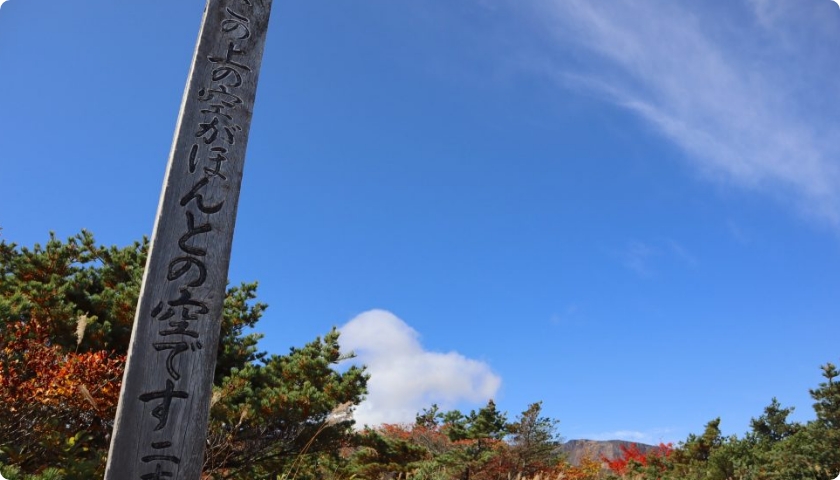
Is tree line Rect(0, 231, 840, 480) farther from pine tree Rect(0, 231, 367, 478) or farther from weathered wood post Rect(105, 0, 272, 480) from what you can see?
weathered wood post Rect(105, 0, 272, 480)

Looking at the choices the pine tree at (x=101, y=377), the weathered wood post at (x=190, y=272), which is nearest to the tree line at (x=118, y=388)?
the pine tree at (x=101, y=377)

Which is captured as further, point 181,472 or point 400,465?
point 400,465

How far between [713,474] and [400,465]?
8.63 m

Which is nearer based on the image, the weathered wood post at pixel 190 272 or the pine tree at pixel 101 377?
the weathered wood post at pixel 190 272

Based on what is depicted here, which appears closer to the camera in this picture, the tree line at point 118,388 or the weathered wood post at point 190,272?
the weathered wood post at point 190,272

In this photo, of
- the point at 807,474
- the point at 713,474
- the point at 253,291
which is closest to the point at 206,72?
the point at 253,291

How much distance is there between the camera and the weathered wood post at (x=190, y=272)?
2.21 m

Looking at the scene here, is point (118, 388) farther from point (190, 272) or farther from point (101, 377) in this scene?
point (190, 272)

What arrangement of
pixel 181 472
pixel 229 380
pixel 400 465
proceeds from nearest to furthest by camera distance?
pixel 181 472, pixel 229 380, pixel 400 465

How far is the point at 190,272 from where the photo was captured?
2.41 m

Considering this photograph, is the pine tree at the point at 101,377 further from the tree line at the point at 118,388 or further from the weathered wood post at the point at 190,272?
the weathered wood post at the point at 190,272

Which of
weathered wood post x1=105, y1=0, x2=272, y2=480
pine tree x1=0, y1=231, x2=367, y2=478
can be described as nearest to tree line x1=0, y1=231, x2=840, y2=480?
pine tree x1=0, y1=231, x2=367, y2=478

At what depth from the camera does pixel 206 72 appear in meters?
2.77

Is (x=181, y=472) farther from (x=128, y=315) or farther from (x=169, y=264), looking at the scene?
(x=128, y=315)
